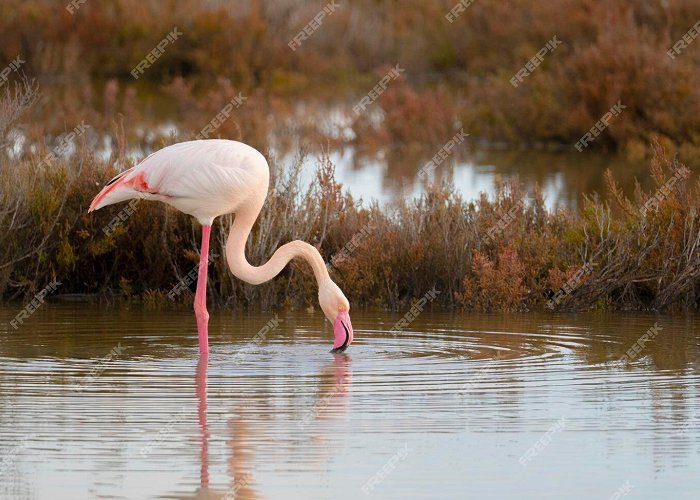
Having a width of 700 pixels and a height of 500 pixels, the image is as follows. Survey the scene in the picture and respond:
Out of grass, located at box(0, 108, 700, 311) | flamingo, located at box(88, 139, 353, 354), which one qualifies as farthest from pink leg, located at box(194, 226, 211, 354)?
grass, located at box(0, 108, 700, 311)

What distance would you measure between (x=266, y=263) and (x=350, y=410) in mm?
2787

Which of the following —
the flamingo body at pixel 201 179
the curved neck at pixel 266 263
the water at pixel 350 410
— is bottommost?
the water at pixel 350 410

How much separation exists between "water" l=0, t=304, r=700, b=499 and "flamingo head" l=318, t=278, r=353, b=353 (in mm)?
139

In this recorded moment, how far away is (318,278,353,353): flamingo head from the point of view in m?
10.6

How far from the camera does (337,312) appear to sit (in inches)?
426

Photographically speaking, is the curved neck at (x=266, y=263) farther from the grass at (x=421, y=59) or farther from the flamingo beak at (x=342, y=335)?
the grass at (x=421, y=59)

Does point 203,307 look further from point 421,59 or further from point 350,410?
point 421,59

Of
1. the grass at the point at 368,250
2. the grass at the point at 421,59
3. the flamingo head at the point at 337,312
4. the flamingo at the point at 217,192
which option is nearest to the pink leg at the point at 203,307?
the flamingo at the point at 217,192

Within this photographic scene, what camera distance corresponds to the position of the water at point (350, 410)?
7086 millimetres

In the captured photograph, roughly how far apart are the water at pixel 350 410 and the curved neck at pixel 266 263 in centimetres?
51

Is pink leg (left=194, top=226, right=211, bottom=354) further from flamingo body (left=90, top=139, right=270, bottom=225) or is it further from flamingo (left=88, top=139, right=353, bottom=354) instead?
flamingo body (left=90, top=139, right=270, bottom=225)

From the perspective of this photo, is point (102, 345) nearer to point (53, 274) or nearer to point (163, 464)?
point (53, 274)

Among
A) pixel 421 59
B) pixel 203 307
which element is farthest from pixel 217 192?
pixel 421 59

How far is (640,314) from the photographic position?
42.3 ft
